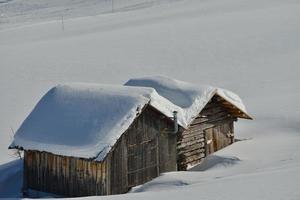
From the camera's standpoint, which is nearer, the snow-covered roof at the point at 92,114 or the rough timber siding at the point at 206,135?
the snow-covered roof at the point at 92,114

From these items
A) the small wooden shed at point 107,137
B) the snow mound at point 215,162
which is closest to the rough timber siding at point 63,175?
the small wooden shed at point 107,137

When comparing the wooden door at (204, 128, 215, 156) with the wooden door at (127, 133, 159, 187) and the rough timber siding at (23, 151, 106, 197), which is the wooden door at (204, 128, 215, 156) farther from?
the rough timber siding at (23, 151, 106, 197)

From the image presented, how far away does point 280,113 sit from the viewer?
26.6 metres

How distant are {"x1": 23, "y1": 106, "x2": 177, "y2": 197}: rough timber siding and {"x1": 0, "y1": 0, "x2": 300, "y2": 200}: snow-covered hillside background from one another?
0.66m

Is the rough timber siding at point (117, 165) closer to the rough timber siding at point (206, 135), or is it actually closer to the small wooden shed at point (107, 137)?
the small wooden shed at point (107, 137)

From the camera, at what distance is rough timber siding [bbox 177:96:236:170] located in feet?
65.5

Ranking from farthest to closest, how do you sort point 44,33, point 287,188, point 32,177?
point 44,33 → point 32,177 → point 287,188

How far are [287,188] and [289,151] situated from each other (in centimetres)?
688

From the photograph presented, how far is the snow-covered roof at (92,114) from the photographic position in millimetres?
16750

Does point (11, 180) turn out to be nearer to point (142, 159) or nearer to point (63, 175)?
point (63, 175)

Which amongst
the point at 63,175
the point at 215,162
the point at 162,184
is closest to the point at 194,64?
the point at 215,162

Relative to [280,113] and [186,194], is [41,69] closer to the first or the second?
[280,113]

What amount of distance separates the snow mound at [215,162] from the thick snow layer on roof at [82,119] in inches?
106


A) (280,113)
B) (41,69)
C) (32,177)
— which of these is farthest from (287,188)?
(41,69)
